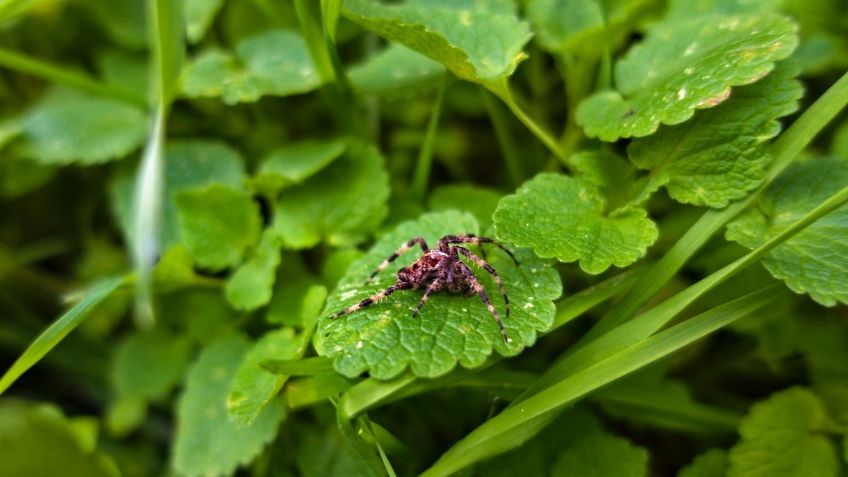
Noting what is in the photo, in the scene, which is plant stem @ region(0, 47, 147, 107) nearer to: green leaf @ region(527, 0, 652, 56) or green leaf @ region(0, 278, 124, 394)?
green leaf @ region(0, 278, 124, 394)

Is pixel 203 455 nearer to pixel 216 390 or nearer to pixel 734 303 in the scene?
pixel 216 390

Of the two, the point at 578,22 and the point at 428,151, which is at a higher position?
the point at 578,22

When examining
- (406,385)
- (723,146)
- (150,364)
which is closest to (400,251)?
(406,385)

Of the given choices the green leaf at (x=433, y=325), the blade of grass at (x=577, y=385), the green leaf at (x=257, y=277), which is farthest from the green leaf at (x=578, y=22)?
the green leaf at (x=257, y=277)

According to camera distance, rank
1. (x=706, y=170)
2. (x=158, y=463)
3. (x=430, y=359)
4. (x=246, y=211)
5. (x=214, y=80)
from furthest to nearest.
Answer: (x=158, y=463) → (x=214, y=80) → (x=246, y=211) → (x=706, y=170) → (x=430, y=359)

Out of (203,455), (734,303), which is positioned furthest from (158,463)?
(734,303)

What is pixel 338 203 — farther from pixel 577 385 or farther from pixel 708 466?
pixel 708 466
